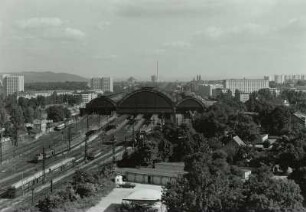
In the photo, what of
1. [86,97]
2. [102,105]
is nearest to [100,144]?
[102,105]

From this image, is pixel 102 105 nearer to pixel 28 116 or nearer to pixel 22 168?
pixel 28 116

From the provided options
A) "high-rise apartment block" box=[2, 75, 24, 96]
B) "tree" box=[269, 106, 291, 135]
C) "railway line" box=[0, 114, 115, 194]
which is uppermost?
"high-rise apartment block" box=[2, 75, 24, 96]

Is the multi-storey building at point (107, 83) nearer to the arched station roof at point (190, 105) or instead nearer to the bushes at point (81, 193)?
the arched station roof at point (190, 105)

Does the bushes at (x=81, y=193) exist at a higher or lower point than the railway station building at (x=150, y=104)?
lower

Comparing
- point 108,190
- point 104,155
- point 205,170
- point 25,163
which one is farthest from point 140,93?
point 205,170

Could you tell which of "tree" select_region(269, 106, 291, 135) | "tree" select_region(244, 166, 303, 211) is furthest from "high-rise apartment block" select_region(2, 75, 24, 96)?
"tree" select_region(244, 166, 303, 211)

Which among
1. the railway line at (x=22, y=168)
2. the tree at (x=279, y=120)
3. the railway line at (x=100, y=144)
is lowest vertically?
the railway line at (x=22, y=168)

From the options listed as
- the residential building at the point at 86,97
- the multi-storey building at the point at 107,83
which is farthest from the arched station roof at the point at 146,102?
the multi-storey building at the point at 107,83

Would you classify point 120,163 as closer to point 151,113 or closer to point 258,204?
point 258,204

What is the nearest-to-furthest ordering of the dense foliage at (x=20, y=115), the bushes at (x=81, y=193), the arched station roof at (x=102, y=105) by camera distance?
the bushes at (x=81, y=193) < the dense foliage at (x=20, y=115) < the arched station roof at (x=102, y=105)

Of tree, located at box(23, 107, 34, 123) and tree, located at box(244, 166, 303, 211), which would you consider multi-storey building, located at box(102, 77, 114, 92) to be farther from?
tree, located at box(244, 166, 303, 211)
